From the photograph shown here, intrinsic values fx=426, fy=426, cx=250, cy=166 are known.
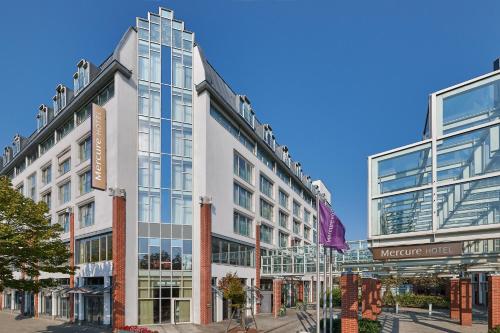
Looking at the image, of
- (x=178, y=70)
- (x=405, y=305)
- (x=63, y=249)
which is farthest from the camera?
(x=405, y=305)

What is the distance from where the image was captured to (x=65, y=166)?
141 ft

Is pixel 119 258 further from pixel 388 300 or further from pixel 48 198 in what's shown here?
pixel 388 300

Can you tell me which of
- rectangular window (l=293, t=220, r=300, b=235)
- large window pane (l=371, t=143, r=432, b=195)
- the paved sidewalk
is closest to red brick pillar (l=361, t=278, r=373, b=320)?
large window pane (l=371, t=143, r=432, b=195)

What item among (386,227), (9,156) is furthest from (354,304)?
(9,156)

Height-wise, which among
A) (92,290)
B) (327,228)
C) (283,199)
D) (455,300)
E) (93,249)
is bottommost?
(455,300)

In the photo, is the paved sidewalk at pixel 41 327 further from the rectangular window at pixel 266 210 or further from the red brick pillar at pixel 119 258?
the rectangular window at pixel 266 210

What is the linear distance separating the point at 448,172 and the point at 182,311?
25.6 m

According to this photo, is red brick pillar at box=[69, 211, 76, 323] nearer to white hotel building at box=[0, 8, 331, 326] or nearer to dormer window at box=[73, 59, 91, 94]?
white hotel building at box=[0, 8, 331, 326]

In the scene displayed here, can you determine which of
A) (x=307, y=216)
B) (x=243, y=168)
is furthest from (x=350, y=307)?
(x=307, y=216)

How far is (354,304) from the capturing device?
20.1m

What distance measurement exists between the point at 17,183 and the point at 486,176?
57728 mm

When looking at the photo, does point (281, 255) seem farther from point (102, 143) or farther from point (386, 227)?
point (386, 227)

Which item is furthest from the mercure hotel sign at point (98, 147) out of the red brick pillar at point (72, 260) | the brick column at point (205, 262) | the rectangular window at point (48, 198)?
the rectangular window at point (48, 198)

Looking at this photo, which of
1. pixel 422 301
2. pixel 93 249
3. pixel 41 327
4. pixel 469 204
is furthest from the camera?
pixel 422 301
